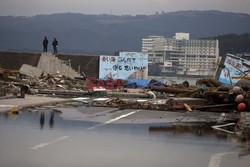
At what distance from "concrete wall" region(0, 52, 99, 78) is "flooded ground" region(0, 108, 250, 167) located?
3173cm

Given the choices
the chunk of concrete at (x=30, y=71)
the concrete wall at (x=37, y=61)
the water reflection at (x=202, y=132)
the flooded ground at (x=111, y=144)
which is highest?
the concrete wall at (x=37, y=61)

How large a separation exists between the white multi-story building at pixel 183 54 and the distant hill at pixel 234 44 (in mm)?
2828

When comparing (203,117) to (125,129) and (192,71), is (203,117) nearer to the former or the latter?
(125,129)

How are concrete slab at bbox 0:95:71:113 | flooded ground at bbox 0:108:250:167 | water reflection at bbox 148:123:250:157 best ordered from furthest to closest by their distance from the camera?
1. concrete slab at bbox 0:95:71:113
2. water reflection at bbox 148:123:250:157
3. flooded ground at bbox 0:108:250:167

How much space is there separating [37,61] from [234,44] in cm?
11635

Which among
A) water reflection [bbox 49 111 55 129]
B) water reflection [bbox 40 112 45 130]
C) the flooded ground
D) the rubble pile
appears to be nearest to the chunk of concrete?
the rubble pile

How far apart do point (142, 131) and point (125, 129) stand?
583 millimetres

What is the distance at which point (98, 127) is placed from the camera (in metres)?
17.9

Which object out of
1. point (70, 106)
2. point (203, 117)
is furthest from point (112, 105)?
point (203, 117)

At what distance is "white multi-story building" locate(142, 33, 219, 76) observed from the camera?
147 meters

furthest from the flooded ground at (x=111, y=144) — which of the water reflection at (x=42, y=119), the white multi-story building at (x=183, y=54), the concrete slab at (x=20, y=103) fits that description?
the white multi-story building at (x=183, y=54)

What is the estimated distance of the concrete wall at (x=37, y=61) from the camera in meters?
52.2

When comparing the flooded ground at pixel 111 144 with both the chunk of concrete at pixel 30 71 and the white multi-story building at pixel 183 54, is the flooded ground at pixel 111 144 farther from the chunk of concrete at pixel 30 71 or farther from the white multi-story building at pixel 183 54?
the white multi-story building at pixel 183 54

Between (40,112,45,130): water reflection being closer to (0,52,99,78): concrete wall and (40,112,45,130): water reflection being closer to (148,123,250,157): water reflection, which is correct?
(148,123,250,157): water reflection
